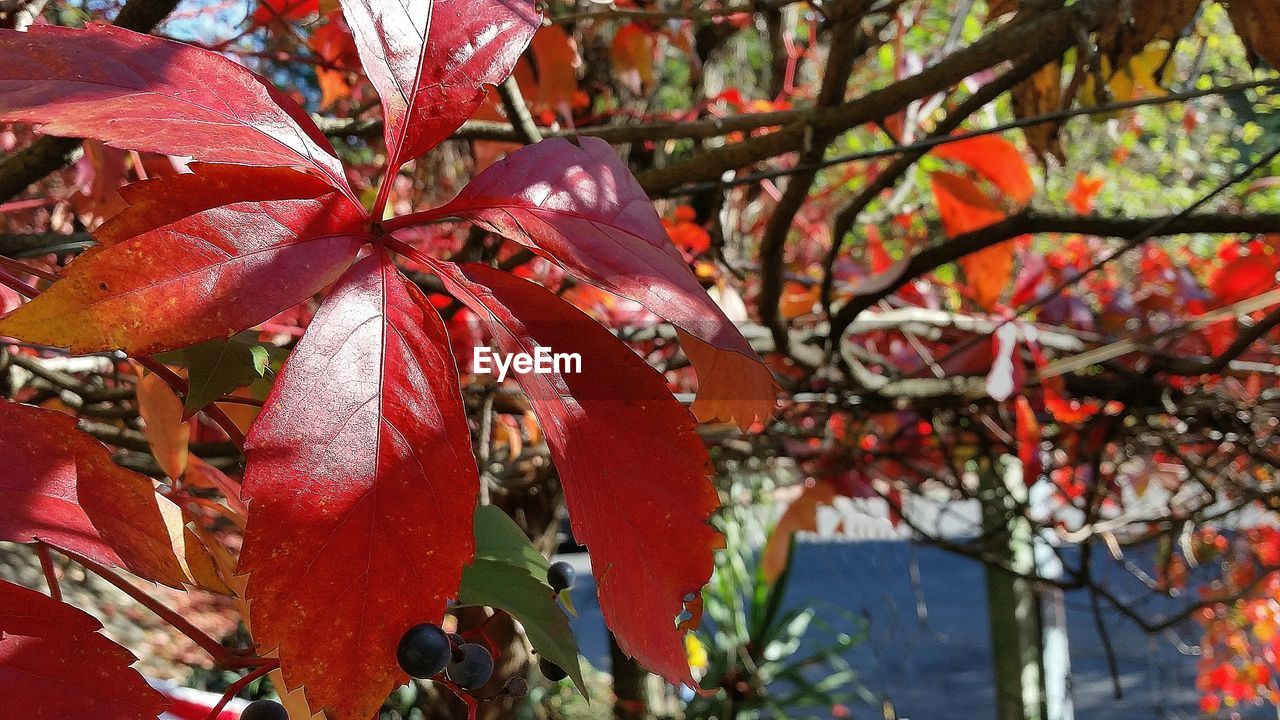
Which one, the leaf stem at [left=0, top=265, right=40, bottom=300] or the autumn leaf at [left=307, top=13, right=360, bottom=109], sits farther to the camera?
the autumn leaf at [left=307, top=13, right=360, bottom=109]

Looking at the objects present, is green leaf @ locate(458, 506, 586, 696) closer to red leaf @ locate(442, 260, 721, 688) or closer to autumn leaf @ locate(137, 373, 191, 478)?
red leaf @ locate(442, 260, 721, 688)

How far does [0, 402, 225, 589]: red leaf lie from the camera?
282mm

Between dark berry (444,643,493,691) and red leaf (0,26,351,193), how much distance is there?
0.57ft

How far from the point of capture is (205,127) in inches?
11.0

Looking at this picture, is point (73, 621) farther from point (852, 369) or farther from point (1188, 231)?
point (852, 369)

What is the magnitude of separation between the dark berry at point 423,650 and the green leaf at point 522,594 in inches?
2.3

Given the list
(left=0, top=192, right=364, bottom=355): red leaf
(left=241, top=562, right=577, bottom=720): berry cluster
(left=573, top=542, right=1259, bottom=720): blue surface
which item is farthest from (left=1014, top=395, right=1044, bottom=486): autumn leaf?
(left=573, top=542, right=1259, bottom=720): blue surface

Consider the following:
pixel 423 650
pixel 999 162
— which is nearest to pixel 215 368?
pixel 423 650

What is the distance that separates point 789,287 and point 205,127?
113cm

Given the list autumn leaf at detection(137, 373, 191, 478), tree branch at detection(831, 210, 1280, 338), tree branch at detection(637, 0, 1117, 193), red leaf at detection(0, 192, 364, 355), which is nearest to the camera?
red leaf at detection(0, 192, 364, 355)

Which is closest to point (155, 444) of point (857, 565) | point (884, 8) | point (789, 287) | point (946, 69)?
point (946, 69)

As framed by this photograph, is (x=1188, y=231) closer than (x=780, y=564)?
Yes

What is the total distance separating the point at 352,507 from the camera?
244 millimetres

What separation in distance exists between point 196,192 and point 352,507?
0.11m
